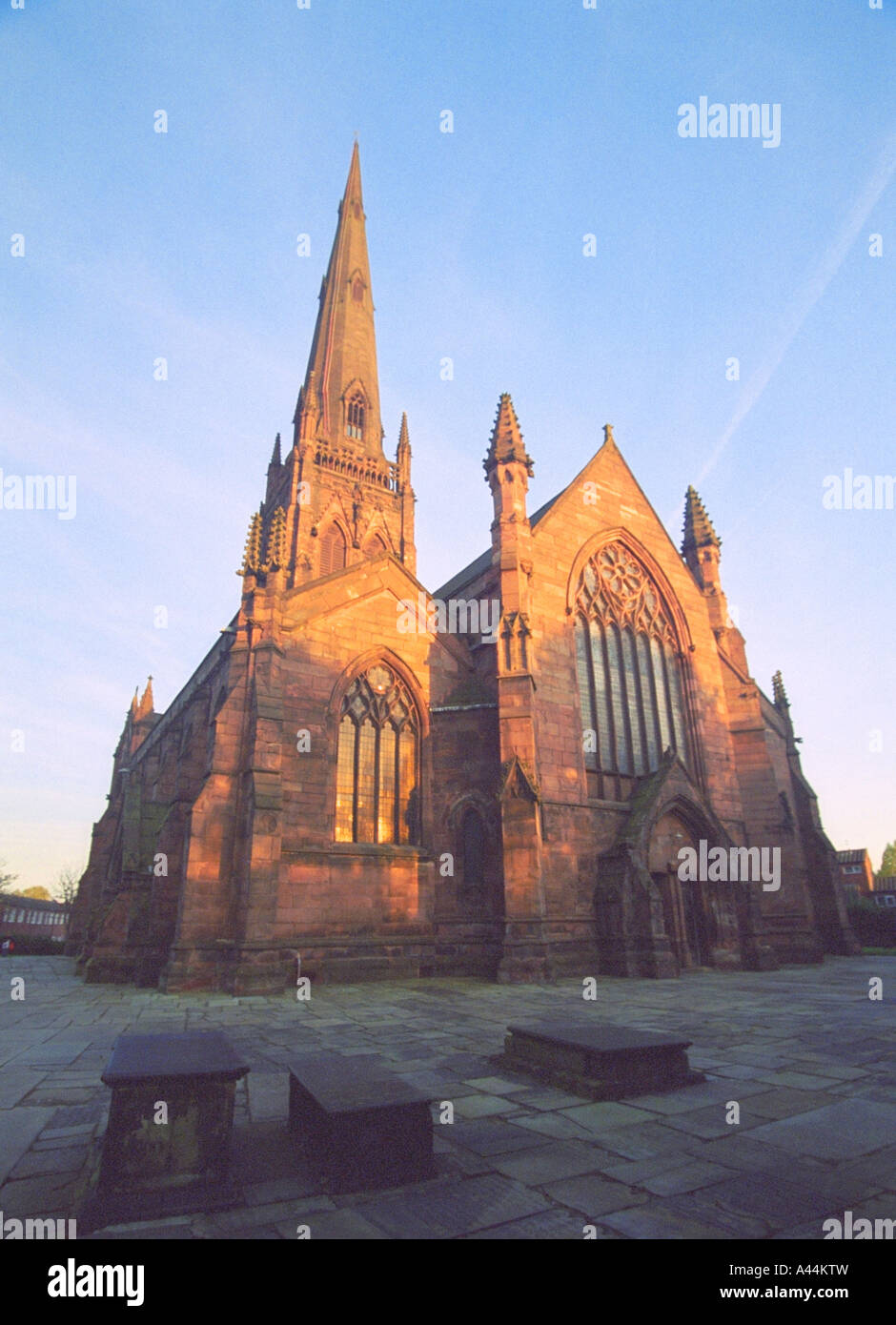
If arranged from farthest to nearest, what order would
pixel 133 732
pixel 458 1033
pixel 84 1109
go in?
pixel 133 732, pixel 458 1033, pixel 84 1109

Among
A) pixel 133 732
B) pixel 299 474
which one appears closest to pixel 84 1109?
pixel 133 732

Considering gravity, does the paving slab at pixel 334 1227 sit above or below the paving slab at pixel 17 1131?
above

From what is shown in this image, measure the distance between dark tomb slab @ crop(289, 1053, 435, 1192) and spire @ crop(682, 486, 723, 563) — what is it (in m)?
24.3

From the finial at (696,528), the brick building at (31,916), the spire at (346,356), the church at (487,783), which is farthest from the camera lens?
the brick building at (31,916)

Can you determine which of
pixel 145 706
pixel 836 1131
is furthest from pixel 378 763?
pixel 145 706

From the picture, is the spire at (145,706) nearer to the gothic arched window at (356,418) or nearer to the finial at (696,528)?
the gothic arched window at (356,418)

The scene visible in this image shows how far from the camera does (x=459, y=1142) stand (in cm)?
467

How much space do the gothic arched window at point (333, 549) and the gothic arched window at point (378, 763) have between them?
19925 millimetres

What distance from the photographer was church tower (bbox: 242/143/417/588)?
125 ft

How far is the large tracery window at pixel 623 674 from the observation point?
797 inches

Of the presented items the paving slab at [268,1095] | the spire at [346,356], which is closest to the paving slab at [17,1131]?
the paving slab at [268,1095]
